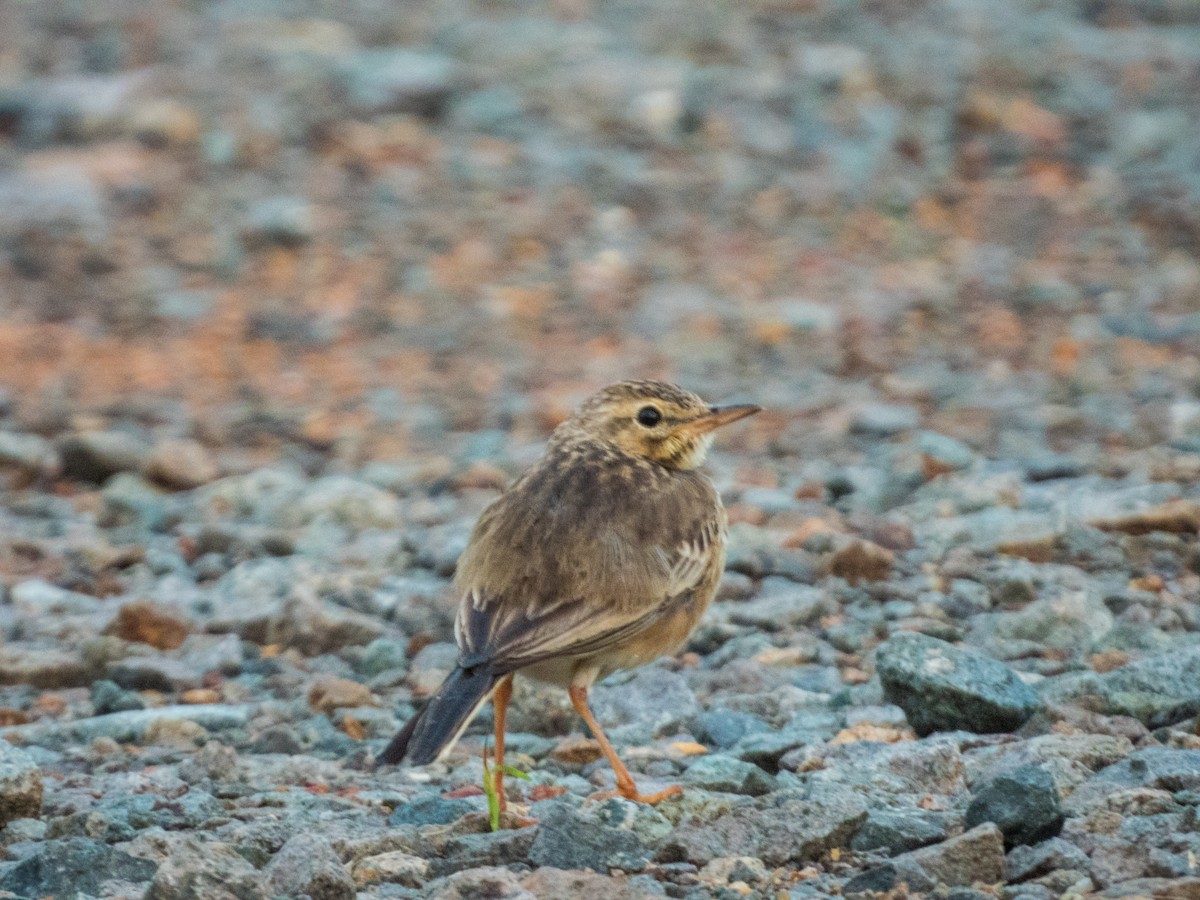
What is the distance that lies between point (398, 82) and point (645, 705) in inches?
358

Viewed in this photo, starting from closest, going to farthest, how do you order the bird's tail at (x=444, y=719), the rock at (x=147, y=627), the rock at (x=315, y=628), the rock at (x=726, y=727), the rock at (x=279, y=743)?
1. the bird's tail at (x=444, y=719)
2. the rock at (x=726, y=727)
3. the rock at (x=279, y=743)
4. the rock at (x=315, y=628)
5. the rock at (x=147, y=627)

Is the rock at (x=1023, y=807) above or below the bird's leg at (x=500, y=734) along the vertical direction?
above

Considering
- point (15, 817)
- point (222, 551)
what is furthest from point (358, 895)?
point (222, 551)

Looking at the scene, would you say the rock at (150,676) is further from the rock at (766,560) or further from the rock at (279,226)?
the rock at (279,226)

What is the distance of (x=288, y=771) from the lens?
603cm

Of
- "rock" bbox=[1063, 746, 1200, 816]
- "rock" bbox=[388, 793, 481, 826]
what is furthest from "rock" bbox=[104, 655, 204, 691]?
"rock" bbox=[1063, 746, 1200, 816]

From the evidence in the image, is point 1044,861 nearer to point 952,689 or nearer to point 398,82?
point 952,689

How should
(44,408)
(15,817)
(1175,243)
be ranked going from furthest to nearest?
(1175,243), (44,408), (15,817)

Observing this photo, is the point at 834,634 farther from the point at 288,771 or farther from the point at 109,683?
the point at 109,683

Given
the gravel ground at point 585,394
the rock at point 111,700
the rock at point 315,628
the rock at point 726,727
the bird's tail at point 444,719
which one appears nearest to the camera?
A: the bird's tail at point 444,719

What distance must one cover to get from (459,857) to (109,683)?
8.35 feet

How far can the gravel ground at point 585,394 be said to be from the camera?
5.19 meters

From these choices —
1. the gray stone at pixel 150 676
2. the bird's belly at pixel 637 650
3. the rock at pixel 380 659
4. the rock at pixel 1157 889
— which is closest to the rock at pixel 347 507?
the rock at pixel 380 659

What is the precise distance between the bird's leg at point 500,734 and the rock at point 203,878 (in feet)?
3.10
